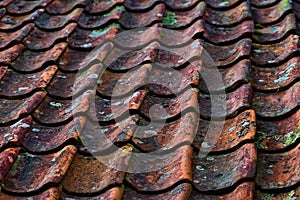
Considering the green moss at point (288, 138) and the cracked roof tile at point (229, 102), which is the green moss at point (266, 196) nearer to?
the green moss at point (288, 138)

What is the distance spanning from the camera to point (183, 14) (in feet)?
9.06

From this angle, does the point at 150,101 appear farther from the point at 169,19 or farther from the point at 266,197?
the point at 169,19

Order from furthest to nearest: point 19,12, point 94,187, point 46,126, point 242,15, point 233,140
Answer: point 19,12, point 242,15, point 46,126, point 233,140, point 94,187

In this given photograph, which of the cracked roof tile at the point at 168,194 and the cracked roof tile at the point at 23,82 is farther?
the cracked roof tile at the point at 23,82

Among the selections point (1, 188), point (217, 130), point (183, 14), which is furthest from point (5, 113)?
point (183, 14)

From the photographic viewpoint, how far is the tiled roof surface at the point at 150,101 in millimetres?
1695

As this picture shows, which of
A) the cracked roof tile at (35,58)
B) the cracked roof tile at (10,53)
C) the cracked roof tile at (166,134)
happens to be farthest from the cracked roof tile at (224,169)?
the cracked roof tile at (10,53)

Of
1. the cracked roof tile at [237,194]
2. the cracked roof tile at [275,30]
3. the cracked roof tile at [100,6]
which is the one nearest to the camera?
the cracked roof tile at [237,194]

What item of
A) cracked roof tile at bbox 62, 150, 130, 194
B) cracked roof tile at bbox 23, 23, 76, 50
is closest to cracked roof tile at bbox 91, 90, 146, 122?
cracked roof tile at bbox 62, 150, 130, 194

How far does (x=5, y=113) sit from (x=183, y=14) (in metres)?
1.15

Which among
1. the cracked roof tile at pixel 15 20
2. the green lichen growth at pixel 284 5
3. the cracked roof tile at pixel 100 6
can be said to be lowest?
the cracked roof tile at pixel 15 20

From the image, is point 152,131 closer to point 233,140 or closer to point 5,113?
point 233,140

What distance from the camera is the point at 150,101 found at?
2080mm

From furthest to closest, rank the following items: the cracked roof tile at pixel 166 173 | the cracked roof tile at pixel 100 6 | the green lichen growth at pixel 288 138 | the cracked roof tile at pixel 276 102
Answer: the cracked roof tile at pixel 100 6, the cracked roof tile at pixel 276 102, the green lichen growth at pixel 288 138, the cracked roof tile at pixel 166 173
